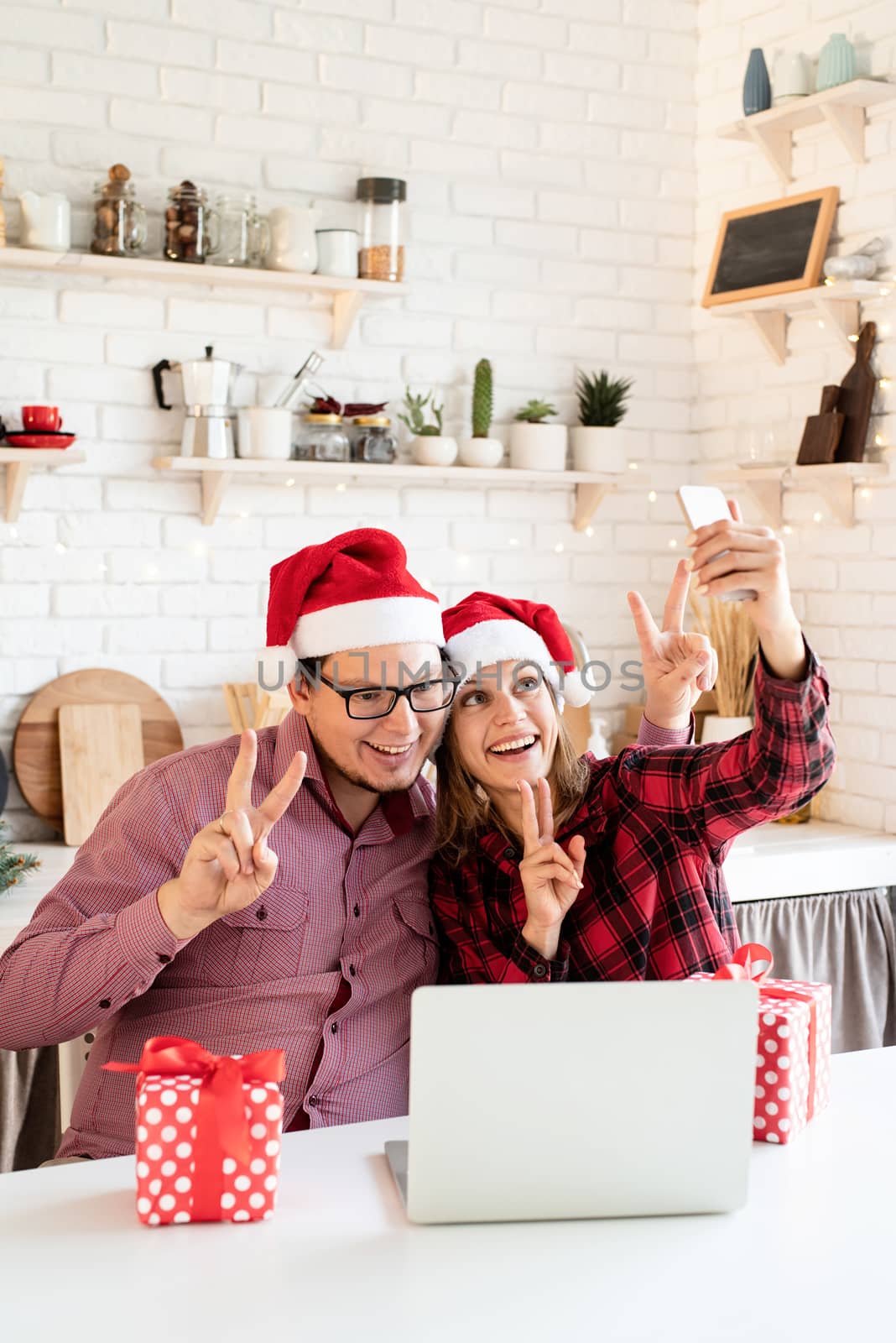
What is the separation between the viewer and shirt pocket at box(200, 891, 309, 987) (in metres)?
1.79

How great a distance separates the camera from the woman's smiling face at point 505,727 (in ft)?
6.19

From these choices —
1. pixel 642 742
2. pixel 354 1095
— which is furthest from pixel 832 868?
pixel 354 1095

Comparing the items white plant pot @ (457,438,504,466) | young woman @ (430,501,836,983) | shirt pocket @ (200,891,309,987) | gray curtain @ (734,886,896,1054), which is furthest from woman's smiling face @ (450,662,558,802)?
white plant pot @ (457,438,504,466)

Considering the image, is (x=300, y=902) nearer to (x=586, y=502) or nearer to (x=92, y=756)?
(x=92, y=756)

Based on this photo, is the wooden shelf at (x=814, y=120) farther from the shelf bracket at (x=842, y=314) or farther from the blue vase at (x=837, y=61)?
the shelf bracket at (x=842, y=314)

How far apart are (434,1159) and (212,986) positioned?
64cm

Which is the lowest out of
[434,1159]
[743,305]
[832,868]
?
[832,868]

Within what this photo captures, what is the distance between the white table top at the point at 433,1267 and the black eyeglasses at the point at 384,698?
0.64 m

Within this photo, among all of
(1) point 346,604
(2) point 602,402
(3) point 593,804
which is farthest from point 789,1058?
(2) point 602,402

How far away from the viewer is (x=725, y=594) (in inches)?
59.7

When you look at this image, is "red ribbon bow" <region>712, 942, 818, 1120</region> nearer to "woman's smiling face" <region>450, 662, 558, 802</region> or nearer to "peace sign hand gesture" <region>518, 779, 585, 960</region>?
"peace sign hand gesture" <region>518, 779, 585, 960</region>

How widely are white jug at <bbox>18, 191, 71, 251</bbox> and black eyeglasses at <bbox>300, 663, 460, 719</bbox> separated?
1.50 meters

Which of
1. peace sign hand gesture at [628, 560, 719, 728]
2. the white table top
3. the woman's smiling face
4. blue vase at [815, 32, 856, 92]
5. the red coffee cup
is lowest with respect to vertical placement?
the white table top

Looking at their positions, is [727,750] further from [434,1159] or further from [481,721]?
[434,1159]
